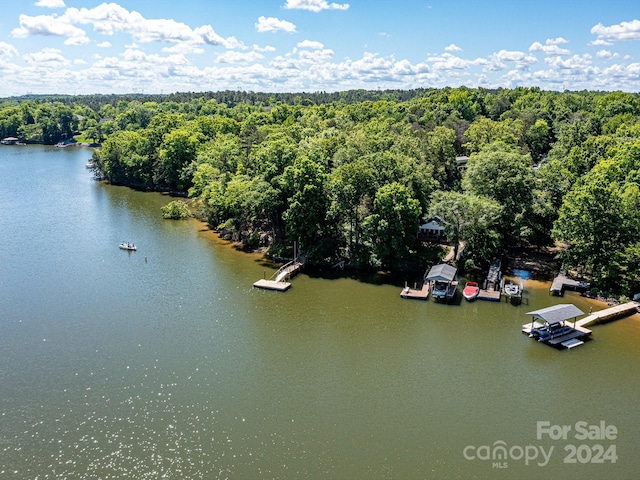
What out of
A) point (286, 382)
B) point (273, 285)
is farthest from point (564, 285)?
point (286, 382)

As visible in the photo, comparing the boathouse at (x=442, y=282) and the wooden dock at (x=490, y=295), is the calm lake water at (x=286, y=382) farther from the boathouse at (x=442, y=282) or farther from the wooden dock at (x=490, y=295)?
the wooden dock at (x=490, y=295)

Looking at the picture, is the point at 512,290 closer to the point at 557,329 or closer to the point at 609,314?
the point at 557,329

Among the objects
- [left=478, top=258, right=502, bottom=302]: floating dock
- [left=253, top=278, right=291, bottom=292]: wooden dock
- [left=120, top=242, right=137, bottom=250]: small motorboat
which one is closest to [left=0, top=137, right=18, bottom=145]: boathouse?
[left=120, top=242, right=137, bottom=250]: small motorboat

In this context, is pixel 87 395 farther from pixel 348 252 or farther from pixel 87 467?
pixel 348 252

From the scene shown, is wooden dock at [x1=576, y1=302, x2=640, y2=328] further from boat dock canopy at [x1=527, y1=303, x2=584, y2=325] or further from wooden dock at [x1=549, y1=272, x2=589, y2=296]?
wooden dock at [x1=549, y1=272, x2=589, y2=296]

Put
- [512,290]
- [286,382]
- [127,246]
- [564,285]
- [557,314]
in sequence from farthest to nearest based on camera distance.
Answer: [127,246]
[564,285]
[512,290]
[557,314]
[286,382]
